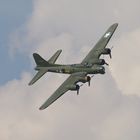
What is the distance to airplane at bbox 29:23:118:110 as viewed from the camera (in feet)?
477

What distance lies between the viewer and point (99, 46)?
6373 inches

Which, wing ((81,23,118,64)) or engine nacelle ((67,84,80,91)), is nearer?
engine nacelle ((67,84,80,91))

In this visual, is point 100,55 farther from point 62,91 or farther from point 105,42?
point 62,91

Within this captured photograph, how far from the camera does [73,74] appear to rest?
501 feet

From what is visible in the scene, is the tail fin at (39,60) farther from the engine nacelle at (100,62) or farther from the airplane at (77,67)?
the engine nacelle at (100,62)

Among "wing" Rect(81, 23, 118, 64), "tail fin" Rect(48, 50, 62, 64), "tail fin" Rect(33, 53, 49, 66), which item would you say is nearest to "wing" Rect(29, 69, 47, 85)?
"tail fin" Rect(33, 53, 49, 66)

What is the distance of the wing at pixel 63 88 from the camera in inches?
5576

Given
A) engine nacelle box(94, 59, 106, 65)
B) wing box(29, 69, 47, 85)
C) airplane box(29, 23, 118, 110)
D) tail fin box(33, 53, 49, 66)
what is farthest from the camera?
tail fin box(33, 53, 49, 66)

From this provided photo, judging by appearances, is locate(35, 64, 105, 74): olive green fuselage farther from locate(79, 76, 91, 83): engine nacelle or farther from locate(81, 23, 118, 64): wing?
locate(79, 76, 91, 83): engine nacelle

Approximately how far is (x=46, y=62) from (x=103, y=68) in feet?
57.6

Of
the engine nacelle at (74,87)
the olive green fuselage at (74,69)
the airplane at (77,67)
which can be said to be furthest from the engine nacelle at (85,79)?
the olive green fuselage at (74,69)

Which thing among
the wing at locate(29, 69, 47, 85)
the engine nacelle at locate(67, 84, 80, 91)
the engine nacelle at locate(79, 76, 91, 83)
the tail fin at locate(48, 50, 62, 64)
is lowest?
the engine nacelle at locate(67, 84, 80, 91)

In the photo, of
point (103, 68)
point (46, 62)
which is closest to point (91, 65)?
point (103, 68)

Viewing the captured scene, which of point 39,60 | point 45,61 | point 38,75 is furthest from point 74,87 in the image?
point 39,60
